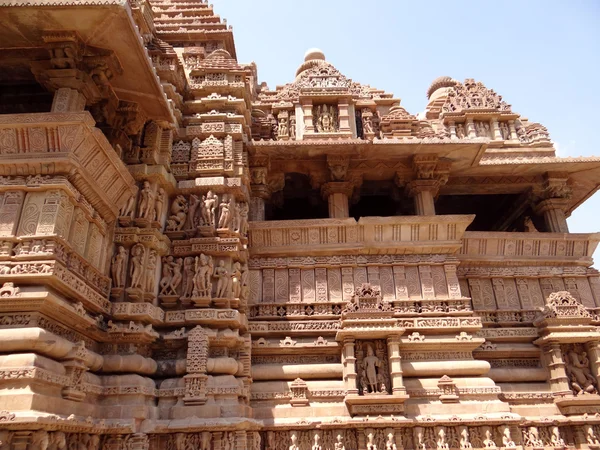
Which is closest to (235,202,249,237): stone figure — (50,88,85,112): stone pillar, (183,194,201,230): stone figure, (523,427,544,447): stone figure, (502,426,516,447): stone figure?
(183,194,201,230): stone figure

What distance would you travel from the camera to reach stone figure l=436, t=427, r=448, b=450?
857 cm

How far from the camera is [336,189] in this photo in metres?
11.5

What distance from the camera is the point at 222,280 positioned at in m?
8.87

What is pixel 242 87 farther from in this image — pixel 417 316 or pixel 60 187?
pixel 417 316

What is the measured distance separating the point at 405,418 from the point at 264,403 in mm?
2809

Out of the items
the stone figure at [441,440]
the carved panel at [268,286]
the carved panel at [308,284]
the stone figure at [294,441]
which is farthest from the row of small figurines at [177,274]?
the stone figure at [441,440]

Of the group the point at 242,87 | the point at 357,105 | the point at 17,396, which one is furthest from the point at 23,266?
the point at 357,105

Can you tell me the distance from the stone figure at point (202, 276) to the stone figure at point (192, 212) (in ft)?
2.65

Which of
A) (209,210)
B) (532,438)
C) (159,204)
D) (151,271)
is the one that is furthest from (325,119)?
(532,438)

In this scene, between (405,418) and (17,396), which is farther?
(405,418)

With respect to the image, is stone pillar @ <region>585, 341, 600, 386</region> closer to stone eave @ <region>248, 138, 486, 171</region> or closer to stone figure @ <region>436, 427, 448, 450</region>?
stone figure @ <region>436, 427, 448, 450</region>

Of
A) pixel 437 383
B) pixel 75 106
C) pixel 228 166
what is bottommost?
pixel 437 383

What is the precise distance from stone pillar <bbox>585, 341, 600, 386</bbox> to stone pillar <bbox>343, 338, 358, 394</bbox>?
5.49 m

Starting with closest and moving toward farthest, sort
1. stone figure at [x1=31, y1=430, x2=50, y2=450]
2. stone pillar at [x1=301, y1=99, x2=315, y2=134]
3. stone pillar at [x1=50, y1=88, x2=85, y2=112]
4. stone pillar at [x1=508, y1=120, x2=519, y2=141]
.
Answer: stone figure at [x1=31, y1=430, x2=50, y2=450]
stone pillar at [x1=50, y1=88, x2=85, y2=112]
stone pillar at [x1=301, y1=99, x2=315, y2=134]
stone pillar at [x1=508, y1=120, x2=519, y2=141]
